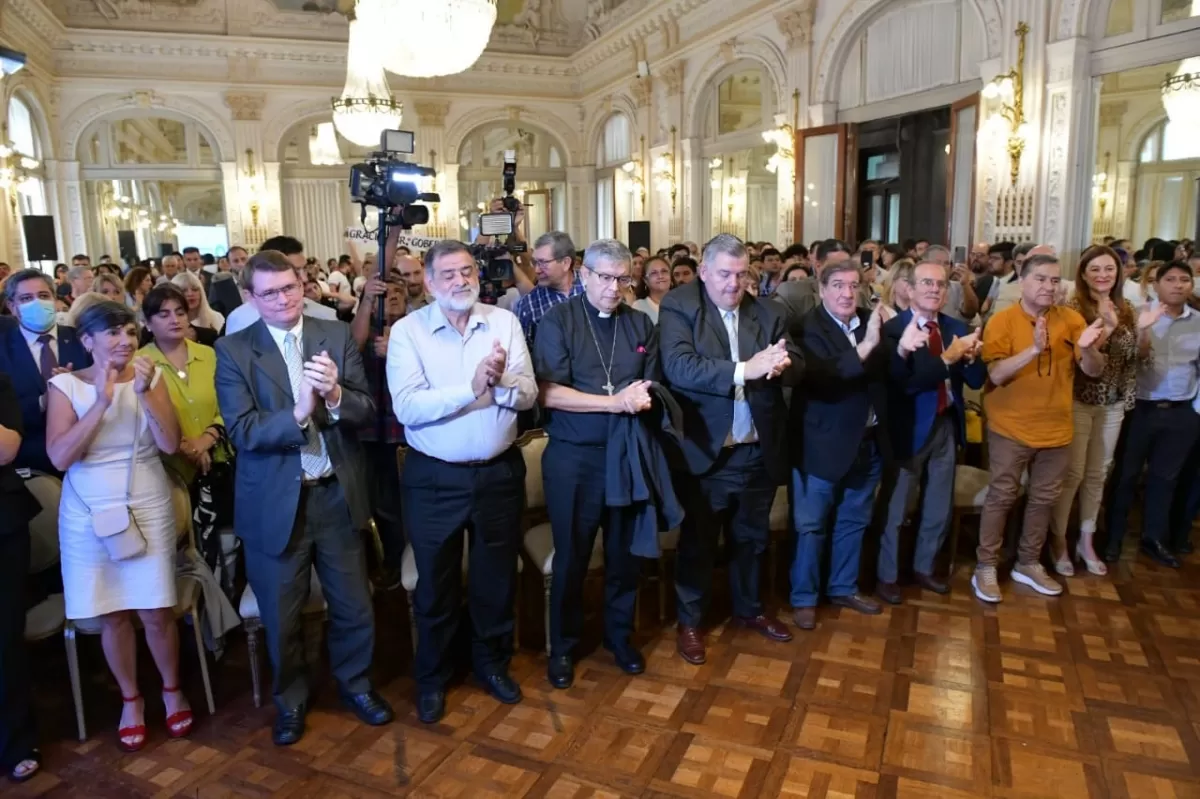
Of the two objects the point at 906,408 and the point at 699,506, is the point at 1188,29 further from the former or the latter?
the point at 699,506

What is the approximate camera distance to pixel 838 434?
11.2ft

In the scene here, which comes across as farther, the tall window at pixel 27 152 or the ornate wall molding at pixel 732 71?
the tall window at pixel 27 152

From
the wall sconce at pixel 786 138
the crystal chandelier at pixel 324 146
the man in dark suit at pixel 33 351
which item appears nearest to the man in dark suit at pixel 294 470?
the man in dark suit at pixel 33 351

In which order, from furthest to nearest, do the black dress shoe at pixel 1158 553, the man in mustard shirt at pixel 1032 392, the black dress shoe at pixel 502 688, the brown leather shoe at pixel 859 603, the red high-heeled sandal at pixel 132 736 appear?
the black dress shoe at pixel 1158 553
the brown leather shoe at pixel 859 603
the man in mustard shirt at pixel 1032 392
the black dress shoe at pixel 502 688
the red high-heeled sandal at pixel 132 736

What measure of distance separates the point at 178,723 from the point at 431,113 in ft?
50.3

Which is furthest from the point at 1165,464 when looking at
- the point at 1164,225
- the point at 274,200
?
the point at 274,200

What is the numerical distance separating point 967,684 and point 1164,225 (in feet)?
34.9

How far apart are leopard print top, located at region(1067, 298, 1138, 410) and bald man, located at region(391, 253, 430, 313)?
3.13 meters

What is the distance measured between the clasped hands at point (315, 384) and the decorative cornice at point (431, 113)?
15.2 meters

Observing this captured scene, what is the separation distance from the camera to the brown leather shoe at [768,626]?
11.4 ft

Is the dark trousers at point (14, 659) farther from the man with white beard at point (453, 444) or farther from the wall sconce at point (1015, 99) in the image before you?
the wall sconce at point (1015, 99)

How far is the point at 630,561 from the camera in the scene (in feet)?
10.5

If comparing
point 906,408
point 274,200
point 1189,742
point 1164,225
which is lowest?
point 1189,742

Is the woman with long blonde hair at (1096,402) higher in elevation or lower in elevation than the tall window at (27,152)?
lower
